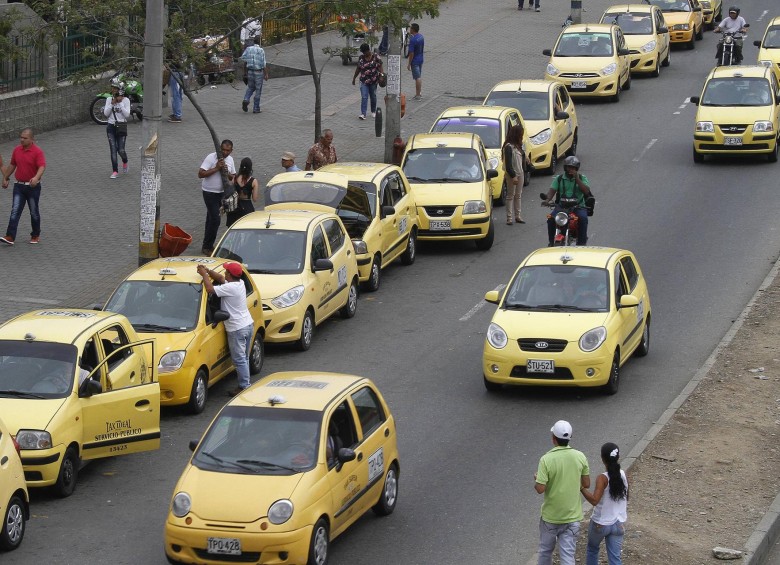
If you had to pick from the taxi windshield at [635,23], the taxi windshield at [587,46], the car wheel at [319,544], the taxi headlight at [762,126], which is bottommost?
the car wheel at [319,544]

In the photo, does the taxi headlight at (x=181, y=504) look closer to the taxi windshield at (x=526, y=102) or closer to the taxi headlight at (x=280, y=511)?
the taxi headlight at (x=280, y=511)

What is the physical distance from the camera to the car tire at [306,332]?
1948cm

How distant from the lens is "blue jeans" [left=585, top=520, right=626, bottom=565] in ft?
39.2

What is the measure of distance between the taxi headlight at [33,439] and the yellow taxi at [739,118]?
19.7 meters

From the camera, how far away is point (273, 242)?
2025cm

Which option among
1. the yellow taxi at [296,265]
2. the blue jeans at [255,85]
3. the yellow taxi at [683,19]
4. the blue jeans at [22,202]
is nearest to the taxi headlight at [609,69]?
the blue jeans at [255,85]

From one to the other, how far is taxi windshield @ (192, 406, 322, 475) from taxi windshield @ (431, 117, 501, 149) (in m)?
15.9

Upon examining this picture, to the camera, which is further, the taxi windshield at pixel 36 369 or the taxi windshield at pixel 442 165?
the taxi windshield at pixel 442 165

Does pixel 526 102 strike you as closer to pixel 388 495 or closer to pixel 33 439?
pixel 388 495

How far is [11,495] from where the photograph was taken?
1274 cm

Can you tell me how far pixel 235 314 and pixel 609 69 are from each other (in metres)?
21.1

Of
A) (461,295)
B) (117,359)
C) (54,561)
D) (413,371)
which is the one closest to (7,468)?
(54,561)

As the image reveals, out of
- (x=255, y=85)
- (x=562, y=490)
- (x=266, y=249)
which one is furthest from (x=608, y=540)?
(x=255, y=85)

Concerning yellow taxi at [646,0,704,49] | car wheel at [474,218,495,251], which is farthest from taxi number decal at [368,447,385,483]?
yellow taxi at [646,0,704,49]
